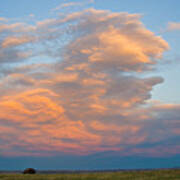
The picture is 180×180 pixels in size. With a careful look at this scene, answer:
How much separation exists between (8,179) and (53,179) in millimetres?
7704

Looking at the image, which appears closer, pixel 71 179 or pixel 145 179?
pixel 145 179

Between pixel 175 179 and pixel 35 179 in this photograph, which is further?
pixel 35 179

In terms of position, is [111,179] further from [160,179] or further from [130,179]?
[160,179]

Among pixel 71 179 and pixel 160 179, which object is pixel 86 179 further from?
pixel 160 179

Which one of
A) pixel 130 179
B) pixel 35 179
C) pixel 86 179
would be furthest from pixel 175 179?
pixel 35 179

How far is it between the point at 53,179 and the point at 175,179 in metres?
19.7

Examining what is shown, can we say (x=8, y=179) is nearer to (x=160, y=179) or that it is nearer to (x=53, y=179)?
(x=53, y=179)

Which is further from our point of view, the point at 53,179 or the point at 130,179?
the point at 53,179

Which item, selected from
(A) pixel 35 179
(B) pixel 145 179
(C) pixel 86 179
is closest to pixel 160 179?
(B) pixel 145 179

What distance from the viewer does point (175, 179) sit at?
42.2 metres

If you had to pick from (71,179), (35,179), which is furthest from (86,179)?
(35,179)

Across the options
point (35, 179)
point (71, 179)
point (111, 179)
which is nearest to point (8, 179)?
point (35, 179)

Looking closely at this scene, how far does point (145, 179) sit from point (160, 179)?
8.50 feet

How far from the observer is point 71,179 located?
47625mm
